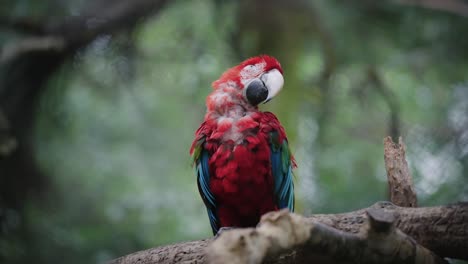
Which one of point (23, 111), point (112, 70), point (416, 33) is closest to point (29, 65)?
point (23, 111)

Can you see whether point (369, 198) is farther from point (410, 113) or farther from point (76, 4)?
point (76, 4)

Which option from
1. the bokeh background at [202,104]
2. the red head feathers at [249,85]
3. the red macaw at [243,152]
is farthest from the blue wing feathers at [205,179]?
the bokeh background at [202,104]

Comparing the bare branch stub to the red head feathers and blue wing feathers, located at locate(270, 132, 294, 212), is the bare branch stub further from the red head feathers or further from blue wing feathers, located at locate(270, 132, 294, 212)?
the red head feathers

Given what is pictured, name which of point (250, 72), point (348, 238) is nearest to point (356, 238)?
point (348, 238)

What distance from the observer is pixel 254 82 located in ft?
8.39

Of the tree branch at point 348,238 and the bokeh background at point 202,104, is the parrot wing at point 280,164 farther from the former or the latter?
the bokeh background at point 202,104

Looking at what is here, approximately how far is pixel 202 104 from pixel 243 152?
3.02 m

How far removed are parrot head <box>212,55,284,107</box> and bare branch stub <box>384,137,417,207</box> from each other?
0.63m

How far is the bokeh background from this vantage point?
4.16m

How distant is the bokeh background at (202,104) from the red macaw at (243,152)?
1.25 m

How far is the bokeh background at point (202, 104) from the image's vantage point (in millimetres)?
4160

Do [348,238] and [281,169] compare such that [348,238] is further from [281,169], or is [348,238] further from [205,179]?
[205,179]

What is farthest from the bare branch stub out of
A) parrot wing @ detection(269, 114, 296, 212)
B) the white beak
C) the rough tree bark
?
the white beak

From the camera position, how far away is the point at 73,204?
4.64 meters
